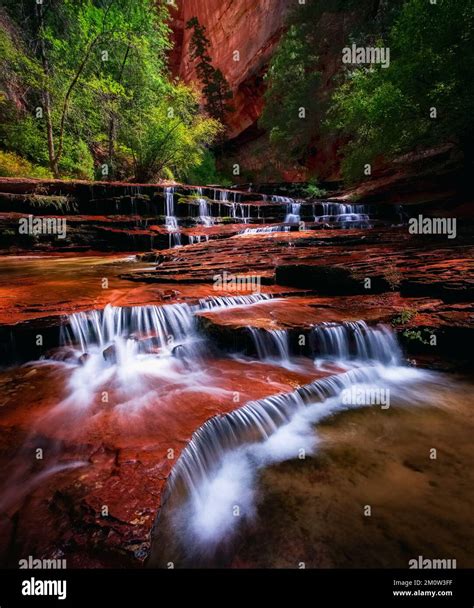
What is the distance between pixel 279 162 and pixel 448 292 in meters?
30.2

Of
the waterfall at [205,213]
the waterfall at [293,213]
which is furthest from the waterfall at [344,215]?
the waterfall at [205,213]

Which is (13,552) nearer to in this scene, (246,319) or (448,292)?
(246,319)

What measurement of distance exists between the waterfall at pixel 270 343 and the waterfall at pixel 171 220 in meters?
9.47

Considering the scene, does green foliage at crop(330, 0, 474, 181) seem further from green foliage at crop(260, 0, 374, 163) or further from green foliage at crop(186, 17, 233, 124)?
green foliage at crop(186, 17, 233, 124)

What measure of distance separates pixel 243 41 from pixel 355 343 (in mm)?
45124

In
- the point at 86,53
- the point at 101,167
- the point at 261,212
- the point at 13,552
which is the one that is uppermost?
the point at 86,53

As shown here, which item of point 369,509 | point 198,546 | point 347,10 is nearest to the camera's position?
point 198,546

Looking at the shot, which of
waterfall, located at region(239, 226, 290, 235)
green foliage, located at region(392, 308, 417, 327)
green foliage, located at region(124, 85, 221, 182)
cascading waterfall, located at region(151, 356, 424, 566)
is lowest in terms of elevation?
cascading waterfall, located at region(151, 356, 424, 566)

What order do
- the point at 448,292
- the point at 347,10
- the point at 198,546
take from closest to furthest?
the point at 198,546 < the point at 448,292 < the point at 347,10

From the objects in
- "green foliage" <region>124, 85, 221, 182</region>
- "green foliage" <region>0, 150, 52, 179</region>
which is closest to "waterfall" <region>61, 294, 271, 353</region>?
"green foliage" <region>0, 150, 52, 179</region>

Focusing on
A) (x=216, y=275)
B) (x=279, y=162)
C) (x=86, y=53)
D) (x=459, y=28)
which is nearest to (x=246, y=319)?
(x=216, y=275)

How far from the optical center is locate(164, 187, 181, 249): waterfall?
13352 mm

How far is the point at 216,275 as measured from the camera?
24.2 feet

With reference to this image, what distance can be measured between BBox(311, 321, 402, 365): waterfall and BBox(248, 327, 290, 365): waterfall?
0.50m
